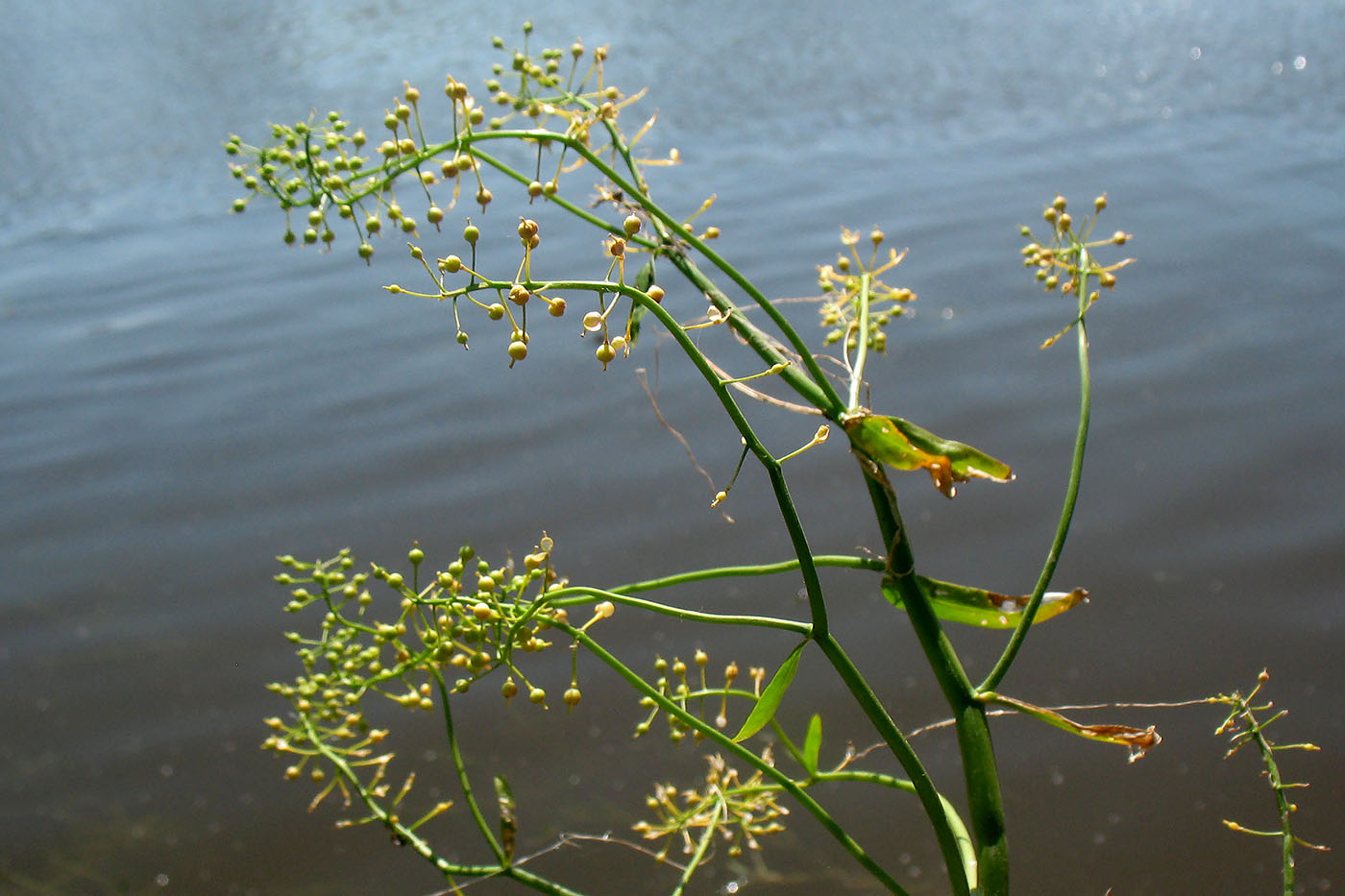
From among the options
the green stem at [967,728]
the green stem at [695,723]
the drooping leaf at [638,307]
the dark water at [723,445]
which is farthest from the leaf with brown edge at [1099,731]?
the dark water at [723,445]

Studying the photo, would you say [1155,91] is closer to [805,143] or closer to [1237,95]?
[1237,95]

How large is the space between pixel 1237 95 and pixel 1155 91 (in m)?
0.46

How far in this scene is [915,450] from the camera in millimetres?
982

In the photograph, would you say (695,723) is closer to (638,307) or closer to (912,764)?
(912,764)

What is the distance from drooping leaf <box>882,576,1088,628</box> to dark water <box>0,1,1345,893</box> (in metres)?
1.56

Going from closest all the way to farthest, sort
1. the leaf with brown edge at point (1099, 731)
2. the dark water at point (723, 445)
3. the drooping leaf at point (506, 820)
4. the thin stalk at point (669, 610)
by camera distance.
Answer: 1. the thin stalk at point (669, 610)
2. the leaf with brown edge at point (1099, 731)
3. the drooping leaf at point (506, 820)
4. the dark water at point (723, 445)

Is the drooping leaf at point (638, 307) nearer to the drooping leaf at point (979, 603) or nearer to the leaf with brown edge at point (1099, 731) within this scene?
the drooping leaf at point (979, 603)

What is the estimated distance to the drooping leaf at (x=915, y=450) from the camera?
3.23ft

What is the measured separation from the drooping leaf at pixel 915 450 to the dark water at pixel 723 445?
173cm

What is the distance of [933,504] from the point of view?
3.71 m

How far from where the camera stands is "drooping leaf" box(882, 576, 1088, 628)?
43.2 inches

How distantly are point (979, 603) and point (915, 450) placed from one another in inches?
8.2

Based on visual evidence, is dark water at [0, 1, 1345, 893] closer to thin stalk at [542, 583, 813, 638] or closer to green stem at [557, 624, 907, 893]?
green stem at [557, 624, 907, 893]

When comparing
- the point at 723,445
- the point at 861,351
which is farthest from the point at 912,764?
the point at 723,445
